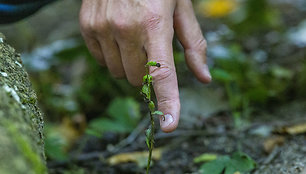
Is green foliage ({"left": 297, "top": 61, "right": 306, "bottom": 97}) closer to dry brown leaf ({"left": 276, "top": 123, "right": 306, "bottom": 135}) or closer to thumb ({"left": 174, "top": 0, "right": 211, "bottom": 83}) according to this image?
dry brown leaf ({"left": 276, "top": 123, "right": 306, "bottom": 135})

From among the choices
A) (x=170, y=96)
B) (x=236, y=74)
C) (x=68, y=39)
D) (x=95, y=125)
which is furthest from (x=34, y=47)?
(x=170, y=96)

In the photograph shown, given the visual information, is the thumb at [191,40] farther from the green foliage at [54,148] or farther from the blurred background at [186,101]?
the green foliage at [54,148]

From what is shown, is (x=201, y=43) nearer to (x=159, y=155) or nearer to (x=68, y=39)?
(x=159, y=155)

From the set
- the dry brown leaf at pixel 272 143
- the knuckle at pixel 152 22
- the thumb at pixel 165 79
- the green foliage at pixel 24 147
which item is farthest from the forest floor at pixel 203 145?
the green foliage at pixel 24 147

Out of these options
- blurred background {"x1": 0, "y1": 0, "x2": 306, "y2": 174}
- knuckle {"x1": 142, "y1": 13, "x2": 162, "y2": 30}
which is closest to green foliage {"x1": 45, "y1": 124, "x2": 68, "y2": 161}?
blurred background {"x1": 0, "y1": 0, "x2": 306, "y2": 174}

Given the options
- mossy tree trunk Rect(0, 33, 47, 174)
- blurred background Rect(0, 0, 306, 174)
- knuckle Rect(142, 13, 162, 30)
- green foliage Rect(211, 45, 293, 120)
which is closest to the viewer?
mossy tree trunk Rect(0, 33, 47, 174)

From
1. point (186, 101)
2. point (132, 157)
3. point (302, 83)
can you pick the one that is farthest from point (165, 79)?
point (302, 83)

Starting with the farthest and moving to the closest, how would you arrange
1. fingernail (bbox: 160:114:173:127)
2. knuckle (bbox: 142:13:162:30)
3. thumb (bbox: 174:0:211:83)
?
thumb (bbox: 174:0:211:83), knuckle (bbox: 142:13:162:30), fingernail (bbox: 160:114:173:127)
